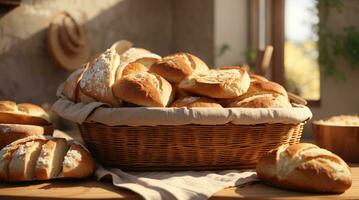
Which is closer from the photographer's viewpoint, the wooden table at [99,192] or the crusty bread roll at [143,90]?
the wooden table at [99,192]

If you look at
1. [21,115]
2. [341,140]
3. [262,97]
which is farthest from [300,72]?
[21,115]

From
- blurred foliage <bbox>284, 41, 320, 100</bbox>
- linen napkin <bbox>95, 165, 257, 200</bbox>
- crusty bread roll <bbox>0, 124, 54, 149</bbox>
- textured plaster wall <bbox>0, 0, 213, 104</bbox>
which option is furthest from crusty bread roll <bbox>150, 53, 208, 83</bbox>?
blurred foliage <bbox>284, 41, 320, 100</bbox>

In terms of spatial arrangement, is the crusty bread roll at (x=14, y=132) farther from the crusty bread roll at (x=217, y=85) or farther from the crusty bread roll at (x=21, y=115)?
the crusty bread roll at (x=217, y=85)

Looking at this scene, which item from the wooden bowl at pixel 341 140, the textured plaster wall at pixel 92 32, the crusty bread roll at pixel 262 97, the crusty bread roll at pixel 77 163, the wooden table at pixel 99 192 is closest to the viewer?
the wooden table at pixel 99 192

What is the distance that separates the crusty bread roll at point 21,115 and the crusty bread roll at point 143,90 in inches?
12.2

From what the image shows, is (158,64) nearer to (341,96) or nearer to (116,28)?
(341,96)

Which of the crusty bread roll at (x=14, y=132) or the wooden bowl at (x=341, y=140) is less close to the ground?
the crusty bread roll at (x=14, y=132)

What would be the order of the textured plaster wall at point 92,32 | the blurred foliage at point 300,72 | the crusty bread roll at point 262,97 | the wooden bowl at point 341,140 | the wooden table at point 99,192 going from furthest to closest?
1. the blurred foliage at point 300,72
2. the textured plaster wall at point 92,32
3. the wooden bowl at point 341,140
4. the crusty bread roll at point 262,97
5. the wooden table at point 99,192

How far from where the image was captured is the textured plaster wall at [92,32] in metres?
2.88

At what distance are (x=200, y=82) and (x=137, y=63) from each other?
0.70 ft

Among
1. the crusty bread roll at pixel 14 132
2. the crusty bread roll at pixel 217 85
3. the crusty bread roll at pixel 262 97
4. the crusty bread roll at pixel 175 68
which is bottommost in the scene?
the crusty bread roll at pixel 14 132

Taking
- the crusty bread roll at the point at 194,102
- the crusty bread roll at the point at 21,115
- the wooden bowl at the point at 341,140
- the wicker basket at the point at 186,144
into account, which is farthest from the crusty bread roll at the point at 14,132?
the wooden bowl at the point at 341,140

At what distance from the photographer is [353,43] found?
8.82 ft

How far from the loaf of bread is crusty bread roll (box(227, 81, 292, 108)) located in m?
0.38
